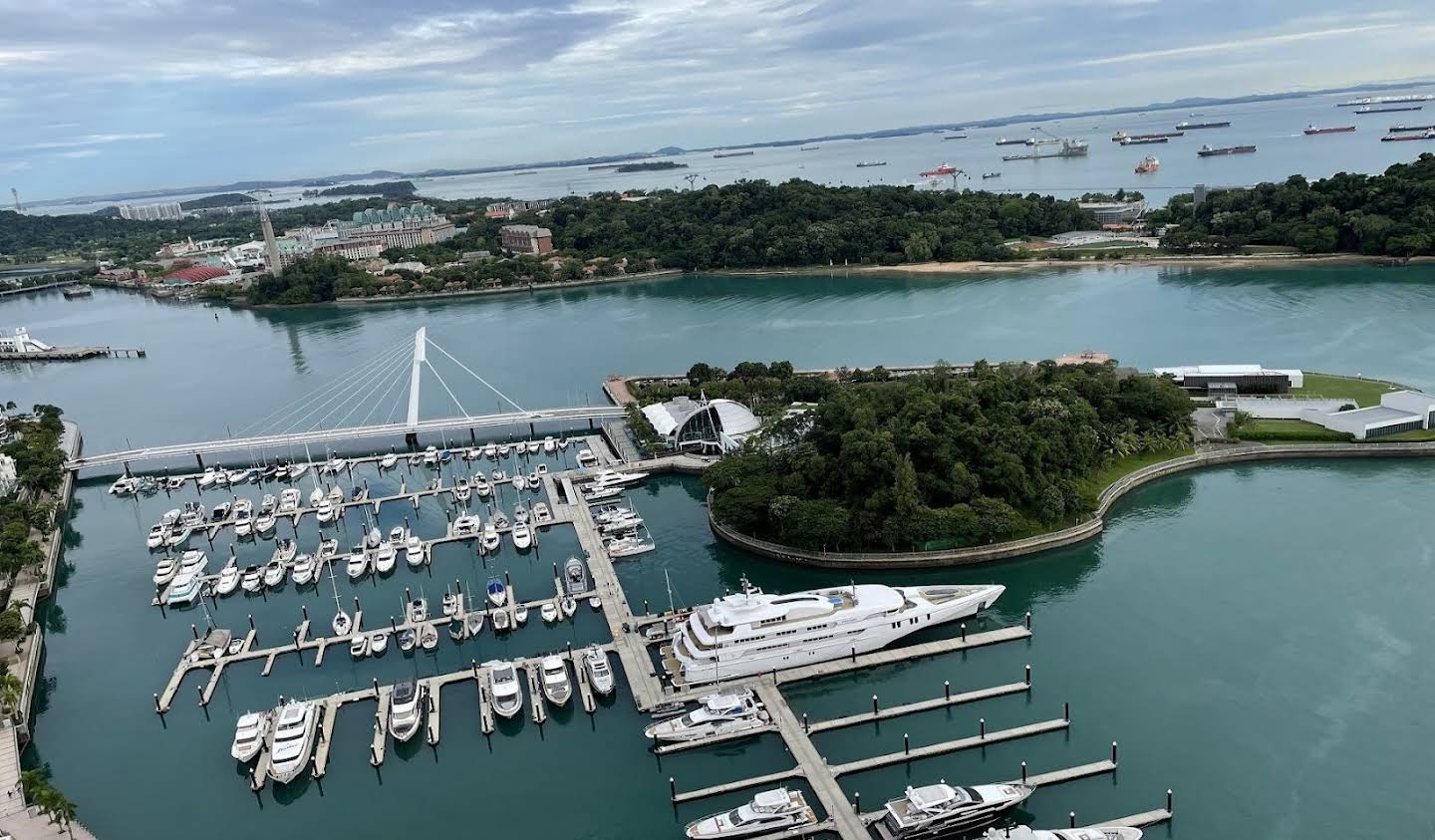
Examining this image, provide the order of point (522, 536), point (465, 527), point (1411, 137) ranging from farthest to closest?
point (1411, 137) → point (465, 527) → point (522, 536)

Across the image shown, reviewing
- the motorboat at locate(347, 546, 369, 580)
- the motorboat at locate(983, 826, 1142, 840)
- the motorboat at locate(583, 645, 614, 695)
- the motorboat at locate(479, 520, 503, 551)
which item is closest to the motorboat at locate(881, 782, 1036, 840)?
the motorboat at locate(983, 826, 1142, 840)

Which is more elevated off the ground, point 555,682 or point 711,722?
point 555,682

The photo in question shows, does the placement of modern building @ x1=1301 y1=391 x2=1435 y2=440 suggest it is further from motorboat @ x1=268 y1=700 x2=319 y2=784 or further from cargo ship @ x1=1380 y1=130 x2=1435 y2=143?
cargo ship @ x1=1380 y1=130 x2=1435 y2=143

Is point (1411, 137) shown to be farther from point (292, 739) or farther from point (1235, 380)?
point (292, 739)

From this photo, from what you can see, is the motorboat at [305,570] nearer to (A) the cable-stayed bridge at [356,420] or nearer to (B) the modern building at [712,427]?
(A) the cable-stayed bridge at [356,420]

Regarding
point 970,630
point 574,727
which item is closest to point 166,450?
point 574,727

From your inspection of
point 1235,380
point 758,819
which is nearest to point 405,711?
point 758,819

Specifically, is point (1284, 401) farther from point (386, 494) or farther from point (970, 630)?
point (386, 494)
